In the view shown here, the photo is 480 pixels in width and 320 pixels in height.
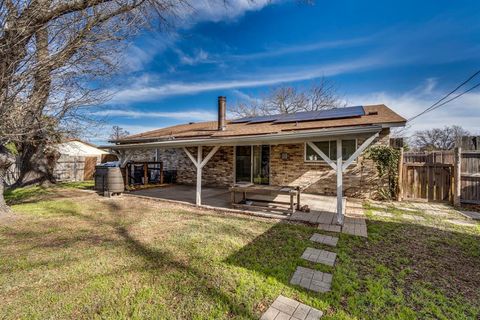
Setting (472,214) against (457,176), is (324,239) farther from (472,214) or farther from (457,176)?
(457,176)

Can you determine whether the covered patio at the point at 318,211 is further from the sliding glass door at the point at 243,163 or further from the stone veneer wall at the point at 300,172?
the sliding glass door at the point at 243,163

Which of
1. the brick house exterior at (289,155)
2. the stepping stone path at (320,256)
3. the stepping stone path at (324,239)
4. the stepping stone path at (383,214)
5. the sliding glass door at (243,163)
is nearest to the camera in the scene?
the stepping stone path at (320,256)

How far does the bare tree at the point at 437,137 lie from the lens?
25.5 m

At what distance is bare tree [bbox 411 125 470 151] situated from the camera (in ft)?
A: 83.6

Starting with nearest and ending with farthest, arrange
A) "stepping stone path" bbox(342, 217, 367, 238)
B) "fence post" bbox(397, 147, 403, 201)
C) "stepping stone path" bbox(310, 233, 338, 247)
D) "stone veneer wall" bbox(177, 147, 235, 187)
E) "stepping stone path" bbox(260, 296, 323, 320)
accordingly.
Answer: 1. "stepping stone path" bbox(260, 296, 323, 320)
2. "stepping stone path" bbox(310, 233, 338, 247)
3. "stepping stone path" bbox(342, 217, 367, 238)
4. "fence post" bbox(397, 147, 403, 201)
5. "stone veneer wall" bbox(177, 147, 235, 187)

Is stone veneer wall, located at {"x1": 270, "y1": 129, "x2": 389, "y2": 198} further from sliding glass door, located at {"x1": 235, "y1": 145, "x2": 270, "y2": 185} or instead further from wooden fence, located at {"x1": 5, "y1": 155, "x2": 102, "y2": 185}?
wooden fence, located at {"x1": 5, "y1": 155, "x2": 102, "y2": 185}

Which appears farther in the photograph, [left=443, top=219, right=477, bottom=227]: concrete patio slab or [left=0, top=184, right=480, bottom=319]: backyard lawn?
[left=443, top=219, right=477, bottom=227]: concrete patio slab

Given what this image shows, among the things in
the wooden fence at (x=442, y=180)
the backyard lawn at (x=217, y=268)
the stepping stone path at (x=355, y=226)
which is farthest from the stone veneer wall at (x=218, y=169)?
the wooden fence at (x=442, y=180)

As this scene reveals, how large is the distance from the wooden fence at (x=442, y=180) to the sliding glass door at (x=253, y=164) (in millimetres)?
4541

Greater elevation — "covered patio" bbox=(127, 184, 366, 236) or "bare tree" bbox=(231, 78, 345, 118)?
"bare tree" bbox=(231, 78, 345, 118)

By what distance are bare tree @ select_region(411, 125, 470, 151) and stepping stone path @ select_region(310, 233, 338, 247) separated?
93.5 ft

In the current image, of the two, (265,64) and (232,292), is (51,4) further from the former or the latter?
(265,64)

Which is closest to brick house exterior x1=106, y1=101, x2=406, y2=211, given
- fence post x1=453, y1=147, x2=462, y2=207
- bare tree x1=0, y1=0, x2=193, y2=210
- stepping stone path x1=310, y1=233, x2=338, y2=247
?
fence post x1=453, y1=147, x2=462, y2=207

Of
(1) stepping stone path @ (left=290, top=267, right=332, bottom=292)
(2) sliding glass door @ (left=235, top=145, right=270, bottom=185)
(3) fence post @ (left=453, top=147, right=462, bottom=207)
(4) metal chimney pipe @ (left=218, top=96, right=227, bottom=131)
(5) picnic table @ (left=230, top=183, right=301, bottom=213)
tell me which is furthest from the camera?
(4) metal chimney pipe @ (left=218, top=96, right=227, bottom=131)
